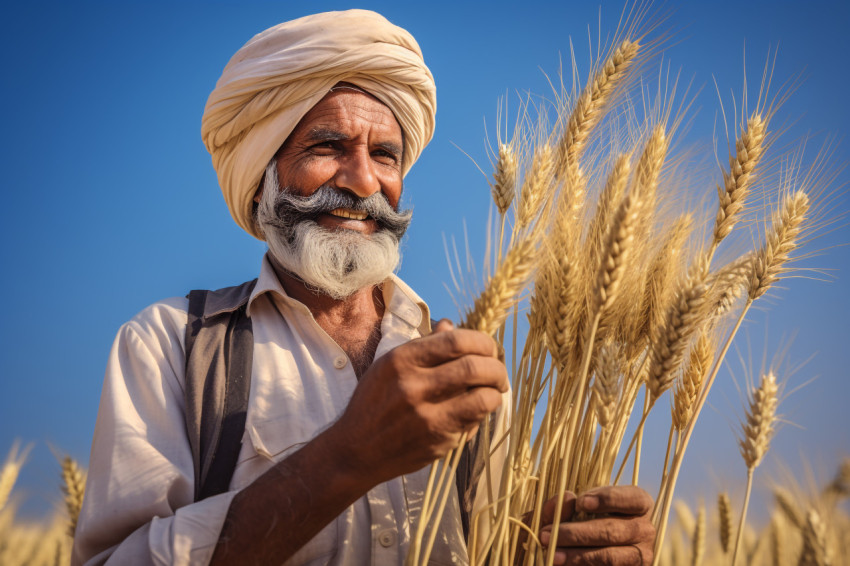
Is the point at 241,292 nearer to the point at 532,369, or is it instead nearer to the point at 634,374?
the point at 532,369

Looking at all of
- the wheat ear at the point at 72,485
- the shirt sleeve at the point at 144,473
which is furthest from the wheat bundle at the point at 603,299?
the wheat ear at the point at 72,485

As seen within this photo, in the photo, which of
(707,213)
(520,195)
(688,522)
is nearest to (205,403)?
(520,195)

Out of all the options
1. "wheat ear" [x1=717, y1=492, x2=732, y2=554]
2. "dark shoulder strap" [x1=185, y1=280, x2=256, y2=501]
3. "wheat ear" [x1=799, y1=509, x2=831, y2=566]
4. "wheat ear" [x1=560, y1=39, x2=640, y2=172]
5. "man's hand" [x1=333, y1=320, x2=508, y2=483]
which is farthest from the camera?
"wheat ear" [x1=717, y1=492, x2=732, y2=554]

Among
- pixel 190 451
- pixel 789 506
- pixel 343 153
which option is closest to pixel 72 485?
pixel 190 451

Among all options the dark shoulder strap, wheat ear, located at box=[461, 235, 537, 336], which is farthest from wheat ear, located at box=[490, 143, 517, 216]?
the dark shoulder strap

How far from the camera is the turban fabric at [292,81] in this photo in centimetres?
246

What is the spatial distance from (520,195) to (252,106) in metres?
1.41

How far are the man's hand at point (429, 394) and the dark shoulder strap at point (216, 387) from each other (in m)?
0.83

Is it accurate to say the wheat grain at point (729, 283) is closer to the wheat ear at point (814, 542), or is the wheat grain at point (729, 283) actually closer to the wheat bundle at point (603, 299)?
the wheat bundle at point (603, 299)

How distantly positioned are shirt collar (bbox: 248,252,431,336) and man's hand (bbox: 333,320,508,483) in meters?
1.12

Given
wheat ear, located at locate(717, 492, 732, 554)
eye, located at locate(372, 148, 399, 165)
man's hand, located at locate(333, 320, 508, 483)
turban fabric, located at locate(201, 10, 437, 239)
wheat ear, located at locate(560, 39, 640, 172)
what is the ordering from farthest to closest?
wheat ear, located at locate(717, 492, 732, 554), eye, located at locate(372, 148, 399, 165), turban fabric, located at locate(201, 10, 437, 239), wheat ear, located at locate(560, 39, 640, 172), man's hand, located at locate(333, 320, 508, 483)

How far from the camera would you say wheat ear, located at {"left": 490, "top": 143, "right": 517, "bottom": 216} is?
5.71 feet

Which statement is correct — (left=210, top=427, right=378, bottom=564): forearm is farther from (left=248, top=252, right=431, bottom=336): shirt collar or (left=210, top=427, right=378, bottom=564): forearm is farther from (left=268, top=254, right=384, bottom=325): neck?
(left=268, top=254, right=384, bottom=325): neck

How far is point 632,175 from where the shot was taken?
157cm
